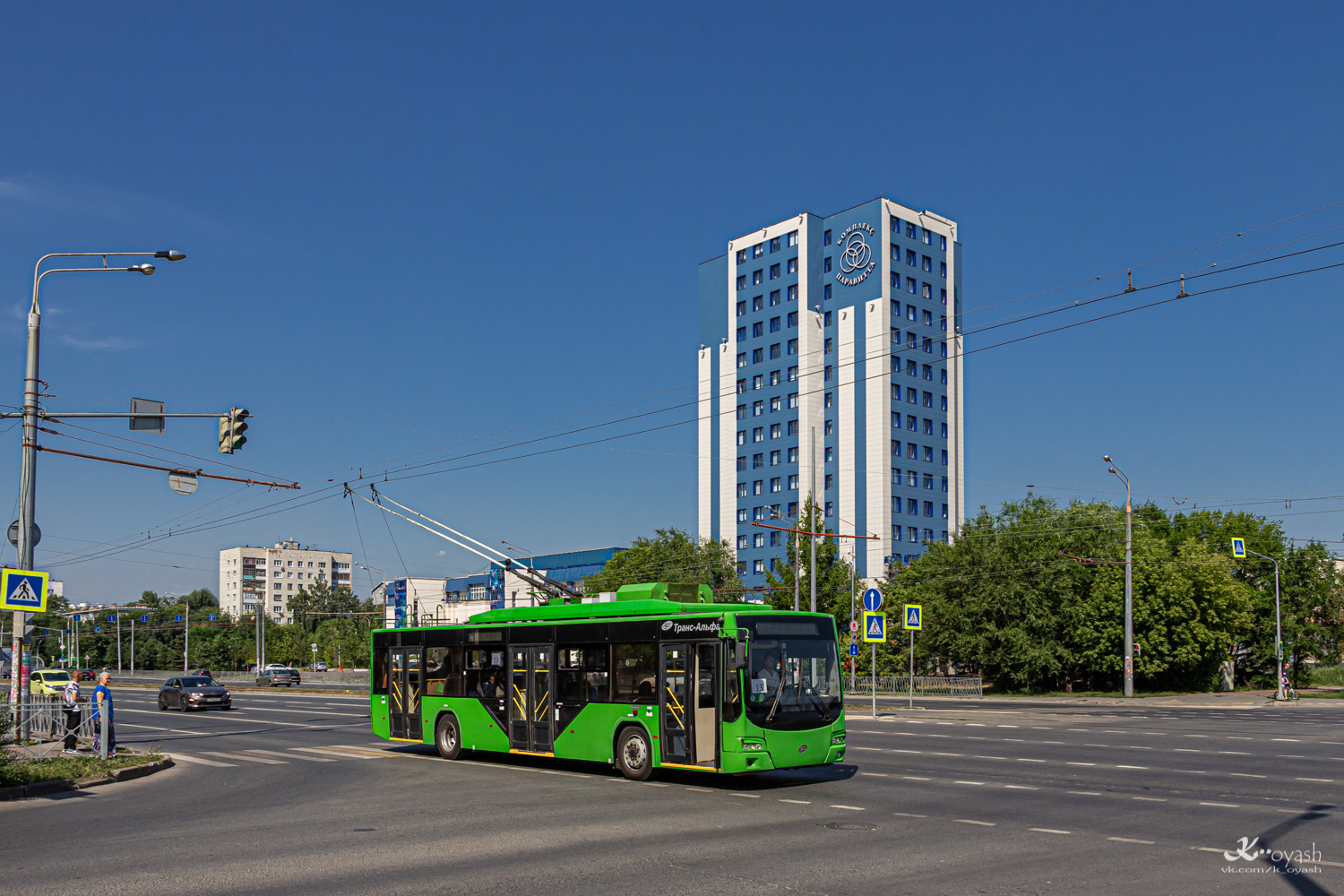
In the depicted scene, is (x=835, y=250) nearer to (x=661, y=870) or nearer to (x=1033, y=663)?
(x=1033, y=663)

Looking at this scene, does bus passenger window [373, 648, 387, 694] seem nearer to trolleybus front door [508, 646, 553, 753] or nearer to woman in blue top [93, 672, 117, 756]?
trolleybus front door [508, 646, 553, 753]

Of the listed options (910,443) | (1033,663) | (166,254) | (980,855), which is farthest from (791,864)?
(910,443)

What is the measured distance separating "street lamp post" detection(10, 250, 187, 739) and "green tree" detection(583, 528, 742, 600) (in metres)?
61.5

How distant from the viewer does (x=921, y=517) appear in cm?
9544

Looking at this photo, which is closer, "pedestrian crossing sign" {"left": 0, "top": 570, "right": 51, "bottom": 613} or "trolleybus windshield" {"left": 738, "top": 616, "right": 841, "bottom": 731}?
"trolleybus windshield" {"left": 738, "top": 616, "right": 841, "bottom": 731}

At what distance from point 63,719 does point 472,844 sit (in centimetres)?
1416

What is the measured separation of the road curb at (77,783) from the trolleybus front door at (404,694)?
4.24 metres

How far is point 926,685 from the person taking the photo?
57625 mm

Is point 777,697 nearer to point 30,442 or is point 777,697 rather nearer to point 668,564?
point 30,442

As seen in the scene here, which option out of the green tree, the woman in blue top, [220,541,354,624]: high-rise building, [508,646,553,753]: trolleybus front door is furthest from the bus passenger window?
[220,541,354,624]: high-rise building

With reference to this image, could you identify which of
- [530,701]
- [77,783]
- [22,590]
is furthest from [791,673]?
[22,590]

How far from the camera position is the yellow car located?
140 ft

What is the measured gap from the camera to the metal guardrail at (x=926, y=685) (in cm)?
5634

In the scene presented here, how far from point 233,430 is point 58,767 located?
6.63 m
